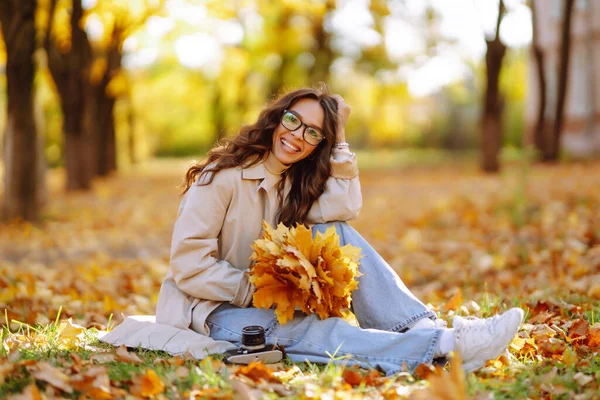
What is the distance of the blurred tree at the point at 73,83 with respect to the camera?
35.8ft

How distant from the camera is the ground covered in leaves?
7.95ft

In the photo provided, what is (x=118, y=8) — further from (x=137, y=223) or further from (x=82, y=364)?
(x=82, y=364)

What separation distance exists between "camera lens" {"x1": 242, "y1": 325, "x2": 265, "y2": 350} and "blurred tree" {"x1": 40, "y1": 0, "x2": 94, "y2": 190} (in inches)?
370

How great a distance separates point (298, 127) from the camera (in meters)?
3.18

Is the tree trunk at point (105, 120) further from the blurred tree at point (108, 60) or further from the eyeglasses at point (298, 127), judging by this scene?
the eyeglasses at point (298, 127)

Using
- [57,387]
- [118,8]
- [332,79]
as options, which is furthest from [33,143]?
[332,79]

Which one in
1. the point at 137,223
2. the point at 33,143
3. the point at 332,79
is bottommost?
the point at 137,223

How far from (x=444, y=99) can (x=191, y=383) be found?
99.2 feet

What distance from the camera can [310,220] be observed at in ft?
10.6

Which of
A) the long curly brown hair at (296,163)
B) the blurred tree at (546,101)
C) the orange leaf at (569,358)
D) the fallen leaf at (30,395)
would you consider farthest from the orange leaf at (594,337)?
the blurred tree at (546,101)

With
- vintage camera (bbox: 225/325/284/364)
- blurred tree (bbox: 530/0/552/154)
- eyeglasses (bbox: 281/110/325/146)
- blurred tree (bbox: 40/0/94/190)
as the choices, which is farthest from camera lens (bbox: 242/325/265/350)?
blurred tree (bbox: 530/0/552/154)

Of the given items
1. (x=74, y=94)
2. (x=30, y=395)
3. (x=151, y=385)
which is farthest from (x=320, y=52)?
(x=30, y=395)

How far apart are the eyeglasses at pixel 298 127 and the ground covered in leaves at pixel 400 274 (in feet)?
3.93

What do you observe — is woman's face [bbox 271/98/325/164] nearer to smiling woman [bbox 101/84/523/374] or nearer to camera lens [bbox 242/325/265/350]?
smiling woman [bbox 101/84/523/374]
